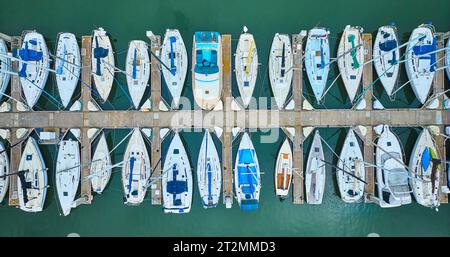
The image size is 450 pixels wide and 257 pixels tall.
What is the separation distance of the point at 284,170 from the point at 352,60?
4.22 metres

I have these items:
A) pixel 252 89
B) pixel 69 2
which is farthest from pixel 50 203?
pixel 252 89

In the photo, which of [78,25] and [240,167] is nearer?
[240,167]

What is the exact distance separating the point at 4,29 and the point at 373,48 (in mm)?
12582

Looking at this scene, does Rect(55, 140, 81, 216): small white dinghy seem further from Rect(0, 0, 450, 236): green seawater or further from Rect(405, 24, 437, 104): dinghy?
Rect(405, 24, 437, 104): dinghy

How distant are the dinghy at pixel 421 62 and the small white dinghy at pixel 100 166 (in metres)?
10.3

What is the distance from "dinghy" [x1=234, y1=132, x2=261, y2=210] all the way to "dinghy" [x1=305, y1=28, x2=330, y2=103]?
307 centimetres

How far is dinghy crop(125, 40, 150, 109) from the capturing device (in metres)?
10.2

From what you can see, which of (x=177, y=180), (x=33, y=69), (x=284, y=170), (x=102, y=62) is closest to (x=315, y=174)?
(x=284, y=170)

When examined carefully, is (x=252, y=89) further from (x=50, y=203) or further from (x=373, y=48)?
(x=50, y=203)

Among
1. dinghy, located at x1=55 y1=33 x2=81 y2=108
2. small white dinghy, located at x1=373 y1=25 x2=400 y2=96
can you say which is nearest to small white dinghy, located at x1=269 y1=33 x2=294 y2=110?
small white dinghy, located at x1=373 y1=25 x2=400 y2=96

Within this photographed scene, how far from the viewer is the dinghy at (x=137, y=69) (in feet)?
33.3

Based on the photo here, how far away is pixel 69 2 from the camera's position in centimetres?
1078

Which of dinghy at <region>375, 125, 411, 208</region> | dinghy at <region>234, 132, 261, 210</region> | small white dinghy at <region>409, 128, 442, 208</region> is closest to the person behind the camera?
dinghy at <region>375, 125, 411, 208</region>
